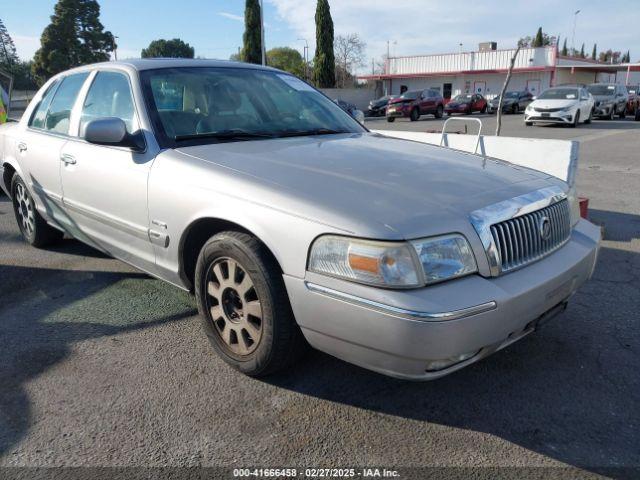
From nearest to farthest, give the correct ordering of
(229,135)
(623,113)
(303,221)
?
(303,221) → (229,135) → (623,113)

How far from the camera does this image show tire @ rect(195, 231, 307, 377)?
2490 millimetres

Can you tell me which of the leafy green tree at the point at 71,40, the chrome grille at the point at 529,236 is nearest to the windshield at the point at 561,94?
the chrome grille at the point at 529,236

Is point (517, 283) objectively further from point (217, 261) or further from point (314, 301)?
point (217, 261)

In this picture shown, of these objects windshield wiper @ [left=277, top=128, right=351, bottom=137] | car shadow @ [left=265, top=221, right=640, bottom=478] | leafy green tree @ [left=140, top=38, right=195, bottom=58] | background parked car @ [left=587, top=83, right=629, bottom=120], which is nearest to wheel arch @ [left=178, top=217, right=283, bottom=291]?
car shadow @ [left=265, top=221, right=640, bottom=478]

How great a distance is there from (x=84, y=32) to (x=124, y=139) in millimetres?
59581

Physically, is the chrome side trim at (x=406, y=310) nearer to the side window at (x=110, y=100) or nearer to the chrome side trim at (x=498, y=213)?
the chrome side trim at (x=498, y=213)

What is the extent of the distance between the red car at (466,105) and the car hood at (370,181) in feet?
102

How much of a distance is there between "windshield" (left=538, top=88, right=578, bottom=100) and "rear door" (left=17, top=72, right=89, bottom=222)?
20463 mm

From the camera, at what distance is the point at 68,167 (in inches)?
151

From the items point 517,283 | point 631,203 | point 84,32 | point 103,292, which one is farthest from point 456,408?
point 84,32

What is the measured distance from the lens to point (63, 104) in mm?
4277

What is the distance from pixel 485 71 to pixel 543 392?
46764mm

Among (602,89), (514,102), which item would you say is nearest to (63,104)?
(602,89)

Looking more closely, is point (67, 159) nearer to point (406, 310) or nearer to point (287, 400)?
point (287, 400)
